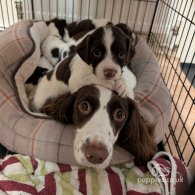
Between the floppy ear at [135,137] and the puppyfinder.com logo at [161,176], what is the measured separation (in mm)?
90

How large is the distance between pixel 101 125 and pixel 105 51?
509mm

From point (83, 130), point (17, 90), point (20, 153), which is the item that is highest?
point (83, 130)

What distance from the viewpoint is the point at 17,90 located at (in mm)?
1766

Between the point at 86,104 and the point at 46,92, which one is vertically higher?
the point at 86,104

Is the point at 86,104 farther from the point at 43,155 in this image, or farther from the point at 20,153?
the point at 20,153

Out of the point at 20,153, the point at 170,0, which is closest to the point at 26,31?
the point at 20,153

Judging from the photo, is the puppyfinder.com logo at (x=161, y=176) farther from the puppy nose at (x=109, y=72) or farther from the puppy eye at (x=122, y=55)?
the puppy eye at (x=122, y=55)

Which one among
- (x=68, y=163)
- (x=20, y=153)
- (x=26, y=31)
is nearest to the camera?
(x=68, y=163)

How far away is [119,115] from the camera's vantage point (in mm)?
1243

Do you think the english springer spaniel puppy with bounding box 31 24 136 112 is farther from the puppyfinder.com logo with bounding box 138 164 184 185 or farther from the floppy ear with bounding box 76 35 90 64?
the puppyfinder.com logo with bounding box 138 164 184 185

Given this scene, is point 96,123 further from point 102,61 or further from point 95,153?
point 102,61

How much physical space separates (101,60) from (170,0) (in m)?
1.75

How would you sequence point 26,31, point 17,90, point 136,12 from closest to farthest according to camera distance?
point 17,90
point 26,31
point 136,12

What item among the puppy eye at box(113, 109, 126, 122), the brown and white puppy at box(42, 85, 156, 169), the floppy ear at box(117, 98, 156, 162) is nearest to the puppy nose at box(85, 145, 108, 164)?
the brown and white puppy at box(42, 85, 156, 169)
